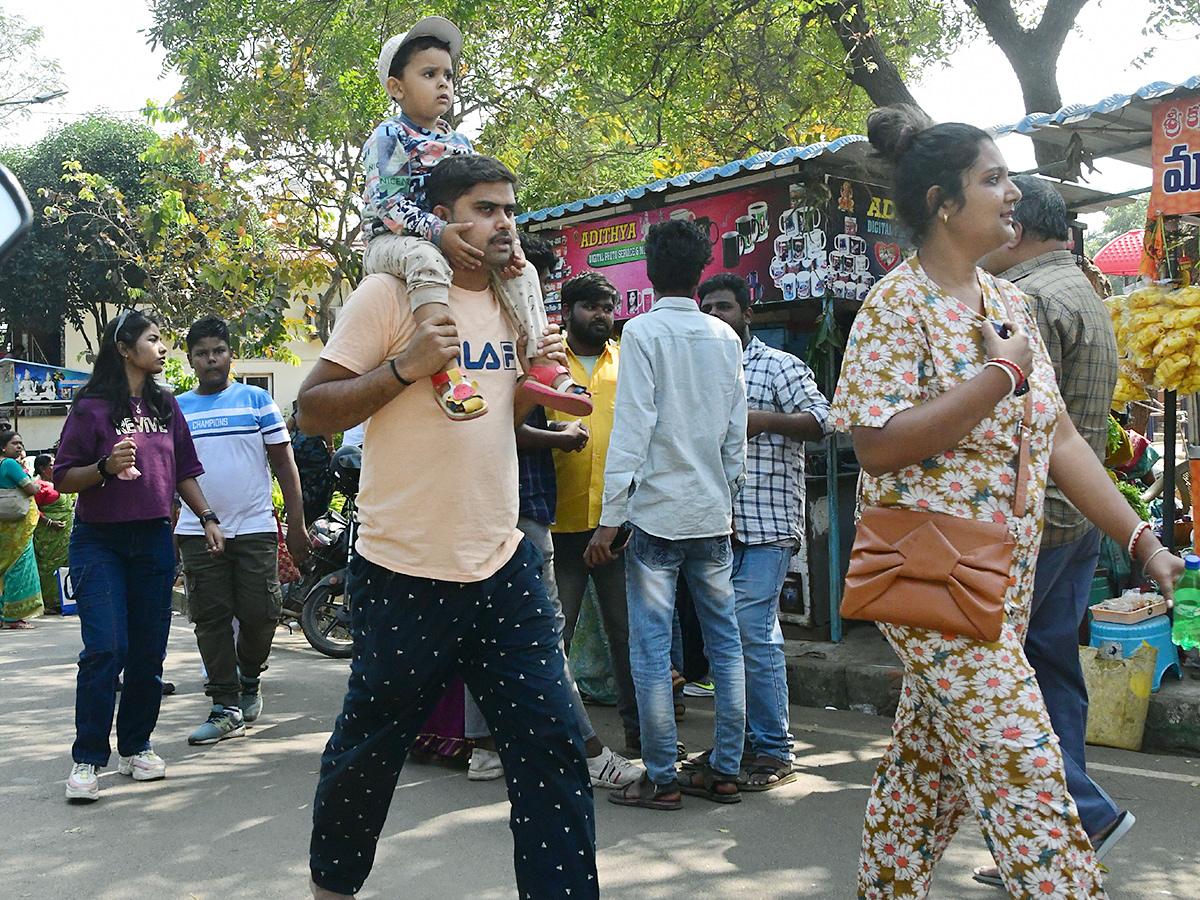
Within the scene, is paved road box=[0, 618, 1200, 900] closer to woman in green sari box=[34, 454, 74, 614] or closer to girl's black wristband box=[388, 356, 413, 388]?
girl's black wristband box=[388, 356, 413, 388]

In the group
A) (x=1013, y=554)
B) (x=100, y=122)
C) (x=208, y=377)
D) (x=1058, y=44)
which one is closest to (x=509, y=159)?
(x=1058, y=44)

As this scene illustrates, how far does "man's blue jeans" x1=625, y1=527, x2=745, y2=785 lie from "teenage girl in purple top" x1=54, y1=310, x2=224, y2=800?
206 centimetres

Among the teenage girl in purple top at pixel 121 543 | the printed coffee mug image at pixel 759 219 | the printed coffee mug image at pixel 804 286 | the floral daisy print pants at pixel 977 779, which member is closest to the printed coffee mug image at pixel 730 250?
the printed coffee mug image at pixel 759 219

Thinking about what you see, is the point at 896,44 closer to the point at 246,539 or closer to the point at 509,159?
the point at 509,159

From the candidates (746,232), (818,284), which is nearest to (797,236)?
(818,284)

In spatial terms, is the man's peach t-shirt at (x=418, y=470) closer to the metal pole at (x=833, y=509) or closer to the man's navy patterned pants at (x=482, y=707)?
the man's navy patterned pants at (x=482, y=707)

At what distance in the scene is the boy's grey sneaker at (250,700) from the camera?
19.3 feet

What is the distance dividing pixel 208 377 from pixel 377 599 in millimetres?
3338

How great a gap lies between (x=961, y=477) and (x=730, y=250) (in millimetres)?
5042

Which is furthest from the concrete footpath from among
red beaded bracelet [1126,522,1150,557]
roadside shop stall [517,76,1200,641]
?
red beaded bracelet [1126,522,1150,557]

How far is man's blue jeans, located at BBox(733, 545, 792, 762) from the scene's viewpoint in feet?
14.6

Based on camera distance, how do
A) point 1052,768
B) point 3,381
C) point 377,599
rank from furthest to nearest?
1. point 3,381
2. point 377,599
3. point 1052,768

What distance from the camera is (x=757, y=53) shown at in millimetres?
12109

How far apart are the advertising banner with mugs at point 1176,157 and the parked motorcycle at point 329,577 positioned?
17.0 ft
